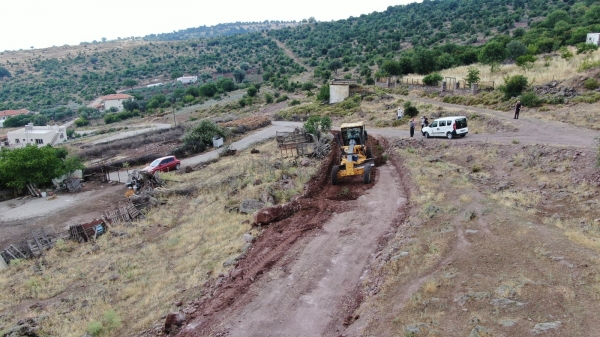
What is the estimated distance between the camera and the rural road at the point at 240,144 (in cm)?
3534

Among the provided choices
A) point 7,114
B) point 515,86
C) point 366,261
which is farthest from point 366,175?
point 7,114

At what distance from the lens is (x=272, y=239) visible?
15.3 metres

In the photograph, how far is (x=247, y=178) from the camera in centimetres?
2520

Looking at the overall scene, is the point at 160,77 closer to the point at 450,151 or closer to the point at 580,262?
the point at 450,151

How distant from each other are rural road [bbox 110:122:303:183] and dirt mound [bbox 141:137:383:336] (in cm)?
1762

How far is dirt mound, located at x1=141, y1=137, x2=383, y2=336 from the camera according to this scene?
11.1m

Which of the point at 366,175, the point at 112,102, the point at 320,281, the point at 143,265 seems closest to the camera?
the point at 320,281

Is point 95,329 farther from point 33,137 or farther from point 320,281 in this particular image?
point 33,137

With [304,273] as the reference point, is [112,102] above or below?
above

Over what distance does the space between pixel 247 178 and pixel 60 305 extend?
12.9 meters

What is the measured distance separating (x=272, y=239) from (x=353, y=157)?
780 cm

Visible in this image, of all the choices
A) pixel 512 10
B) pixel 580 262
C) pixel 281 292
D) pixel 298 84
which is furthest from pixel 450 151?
pixel 512 10

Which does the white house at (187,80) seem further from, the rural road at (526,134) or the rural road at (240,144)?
the rural road at (526,134)

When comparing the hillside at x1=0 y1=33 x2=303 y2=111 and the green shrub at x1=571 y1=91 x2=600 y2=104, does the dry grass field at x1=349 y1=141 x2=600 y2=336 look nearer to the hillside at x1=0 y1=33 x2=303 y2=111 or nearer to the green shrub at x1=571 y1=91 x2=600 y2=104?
the green shrub at x1=571 y1=91 x2=600 y2=104
